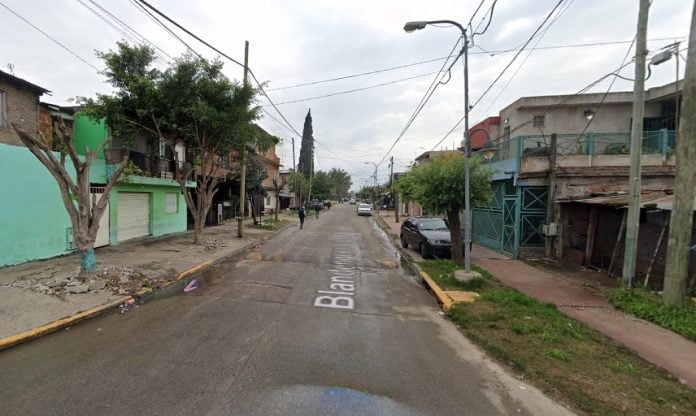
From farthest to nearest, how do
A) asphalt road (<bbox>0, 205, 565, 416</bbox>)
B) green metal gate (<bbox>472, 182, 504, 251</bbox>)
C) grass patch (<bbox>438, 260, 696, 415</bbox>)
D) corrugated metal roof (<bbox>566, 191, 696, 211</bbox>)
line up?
1. green metal gate (<bbox>472, 182, 504, 251</bbox>)
2. corrugated metal roof (<bbox>566, 191, 696, 211</bbox>)
3. grass patch (<bbox>438, 260, 696, 415</bbox>)
4. asphalt road (<bbox>0, 205, 565, 416</bbox>)

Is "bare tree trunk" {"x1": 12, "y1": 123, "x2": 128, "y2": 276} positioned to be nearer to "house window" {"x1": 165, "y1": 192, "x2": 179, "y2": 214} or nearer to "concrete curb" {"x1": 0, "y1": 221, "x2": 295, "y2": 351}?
"concrete curb" {"x1": 0, "y1": 221, "x2": 295, "y2": 351}

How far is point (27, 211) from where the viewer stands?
871 cm

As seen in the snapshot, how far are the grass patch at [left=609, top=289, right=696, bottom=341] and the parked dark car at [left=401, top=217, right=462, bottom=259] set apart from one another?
5.00 m

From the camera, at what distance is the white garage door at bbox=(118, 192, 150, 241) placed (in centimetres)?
1288

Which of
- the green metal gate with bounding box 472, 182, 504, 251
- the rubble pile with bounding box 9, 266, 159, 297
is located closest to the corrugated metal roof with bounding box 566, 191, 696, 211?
the green metal gate with bounding box 472, 182, 504, 251

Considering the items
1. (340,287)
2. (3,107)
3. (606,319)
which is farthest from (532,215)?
(3,107)

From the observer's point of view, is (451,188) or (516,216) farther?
(516,216)

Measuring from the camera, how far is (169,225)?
16.1m

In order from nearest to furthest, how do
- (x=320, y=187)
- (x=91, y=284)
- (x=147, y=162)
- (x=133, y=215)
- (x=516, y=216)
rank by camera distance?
1. (x=91, y=284)
2. (x=516, y=216)
3. (x=133, y=215)
4. (x=147, y=162)
5. (x=320, y=187)

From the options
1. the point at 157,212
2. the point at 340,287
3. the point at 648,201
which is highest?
the point at 648,201

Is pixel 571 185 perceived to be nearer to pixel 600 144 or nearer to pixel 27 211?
pixel 600 144

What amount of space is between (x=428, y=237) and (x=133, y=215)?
12367 mm

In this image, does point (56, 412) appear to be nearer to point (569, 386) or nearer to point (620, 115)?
point (569, 386)

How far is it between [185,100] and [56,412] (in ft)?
33.8
